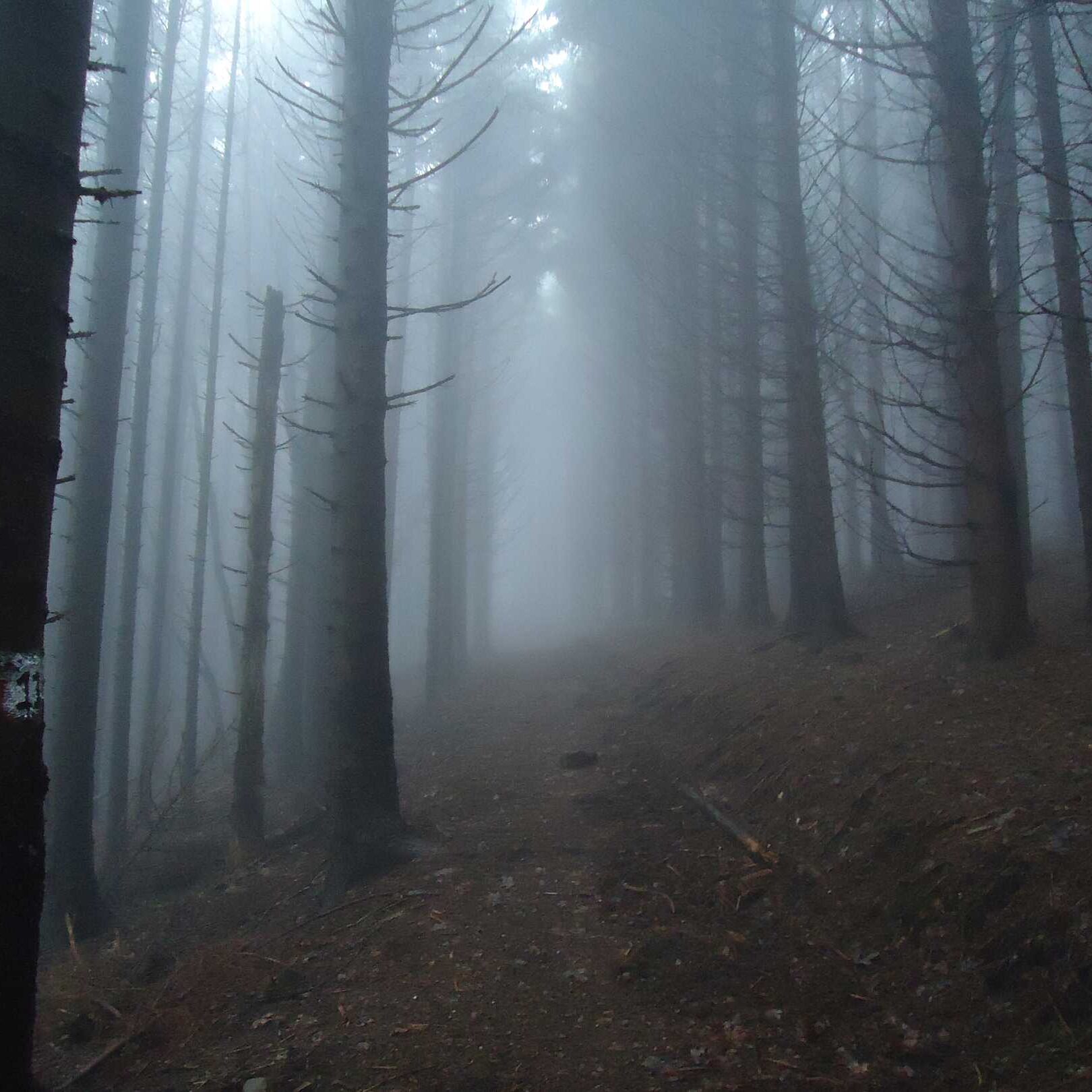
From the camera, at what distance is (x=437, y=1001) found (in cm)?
449

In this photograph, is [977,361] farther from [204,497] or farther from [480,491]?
[480,491]

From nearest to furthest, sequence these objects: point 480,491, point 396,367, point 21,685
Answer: point 21,685, point 396,367, point 480,491

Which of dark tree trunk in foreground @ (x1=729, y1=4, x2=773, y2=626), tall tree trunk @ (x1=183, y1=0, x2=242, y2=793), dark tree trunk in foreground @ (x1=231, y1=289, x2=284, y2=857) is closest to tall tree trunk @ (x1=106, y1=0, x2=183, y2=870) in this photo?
tall tree trunk @ (x1=183, y1=0, x2=242, y2=793)

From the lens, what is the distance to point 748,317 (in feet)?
44.3

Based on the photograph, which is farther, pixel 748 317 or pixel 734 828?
pixel 748 317

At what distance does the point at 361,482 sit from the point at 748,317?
866 centimetres

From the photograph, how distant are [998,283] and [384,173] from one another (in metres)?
7.93

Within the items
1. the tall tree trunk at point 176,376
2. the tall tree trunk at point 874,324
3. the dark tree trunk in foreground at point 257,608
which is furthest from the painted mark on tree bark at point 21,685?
the tall tree trunk at point 176,376

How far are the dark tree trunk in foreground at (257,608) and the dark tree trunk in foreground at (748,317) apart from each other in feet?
21.6

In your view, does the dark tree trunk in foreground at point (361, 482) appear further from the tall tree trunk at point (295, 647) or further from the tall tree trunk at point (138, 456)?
the tall tree trunk at point (138, 456)

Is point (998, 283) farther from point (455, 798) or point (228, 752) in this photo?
point (228, 752)

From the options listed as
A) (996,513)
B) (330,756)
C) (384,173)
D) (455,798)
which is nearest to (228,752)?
(455,798)

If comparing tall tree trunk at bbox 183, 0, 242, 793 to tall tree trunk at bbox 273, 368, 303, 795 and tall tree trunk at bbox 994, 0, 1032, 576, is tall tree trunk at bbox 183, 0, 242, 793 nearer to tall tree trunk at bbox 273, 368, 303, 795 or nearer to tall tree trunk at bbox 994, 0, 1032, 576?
tall tree trunk at bbox 273, 368, 303, 795

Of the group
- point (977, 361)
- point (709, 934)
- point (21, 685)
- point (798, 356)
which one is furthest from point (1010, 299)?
point (21, 685)
